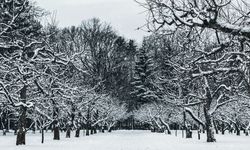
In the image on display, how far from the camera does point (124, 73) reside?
72188 mm

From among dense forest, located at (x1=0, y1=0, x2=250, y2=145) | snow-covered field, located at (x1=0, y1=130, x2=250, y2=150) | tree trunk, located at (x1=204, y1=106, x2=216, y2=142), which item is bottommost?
snow-covered field, located at (x1=0, y1=130, x2=250, y2=150)

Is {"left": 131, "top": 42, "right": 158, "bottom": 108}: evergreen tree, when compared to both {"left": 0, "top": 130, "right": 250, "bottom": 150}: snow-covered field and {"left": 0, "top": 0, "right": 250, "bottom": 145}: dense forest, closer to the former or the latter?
{"left": 0, "top": 0, "right": 250, "bottom": 145}: dense forest

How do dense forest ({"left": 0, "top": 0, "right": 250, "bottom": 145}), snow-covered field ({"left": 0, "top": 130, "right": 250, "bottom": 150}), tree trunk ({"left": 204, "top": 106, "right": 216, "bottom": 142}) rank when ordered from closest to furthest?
dense forest ({"left": 0, "top": 0, "right": 250, "bottom": 145}) → snow-covered field ({"left": 0, "top": 130, "right": 250, "bottom": 150}) → tree trunk ({"left": 204, "top": 106, "right": 216, "bottom": 142})

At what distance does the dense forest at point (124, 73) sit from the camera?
1153 centimetres

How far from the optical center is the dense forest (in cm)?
1153

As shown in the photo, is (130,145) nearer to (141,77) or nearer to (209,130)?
(209,130)

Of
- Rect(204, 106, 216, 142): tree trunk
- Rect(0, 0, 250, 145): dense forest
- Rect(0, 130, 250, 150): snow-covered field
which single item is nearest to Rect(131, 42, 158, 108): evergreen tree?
Rect(0, 0, 250, 145): dense forest

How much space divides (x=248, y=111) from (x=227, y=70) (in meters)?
38.7

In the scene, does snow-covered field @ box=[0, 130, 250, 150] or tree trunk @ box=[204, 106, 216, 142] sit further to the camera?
tree trunk @ box=[204, 106, 216, 142]

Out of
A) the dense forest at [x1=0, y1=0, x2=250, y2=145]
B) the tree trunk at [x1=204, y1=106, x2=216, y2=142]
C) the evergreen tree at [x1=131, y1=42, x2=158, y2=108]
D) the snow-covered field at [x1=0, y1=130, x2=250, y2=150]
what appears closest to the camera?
the dense forest at [x1=0, y1=0, x2=250, y2=145]

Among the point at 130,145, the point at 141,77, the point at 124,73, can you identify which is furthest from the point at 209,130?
the point at 141,77

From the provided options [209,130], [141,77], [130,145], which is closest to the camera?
[130,145]

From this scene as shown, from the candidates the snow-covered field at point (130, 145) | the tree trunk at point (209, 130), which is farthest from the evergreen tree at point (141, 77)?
the tree trunk at point (209, 130)

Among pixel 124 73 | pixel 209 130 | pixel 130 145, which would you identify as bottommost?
pixel 130 145
